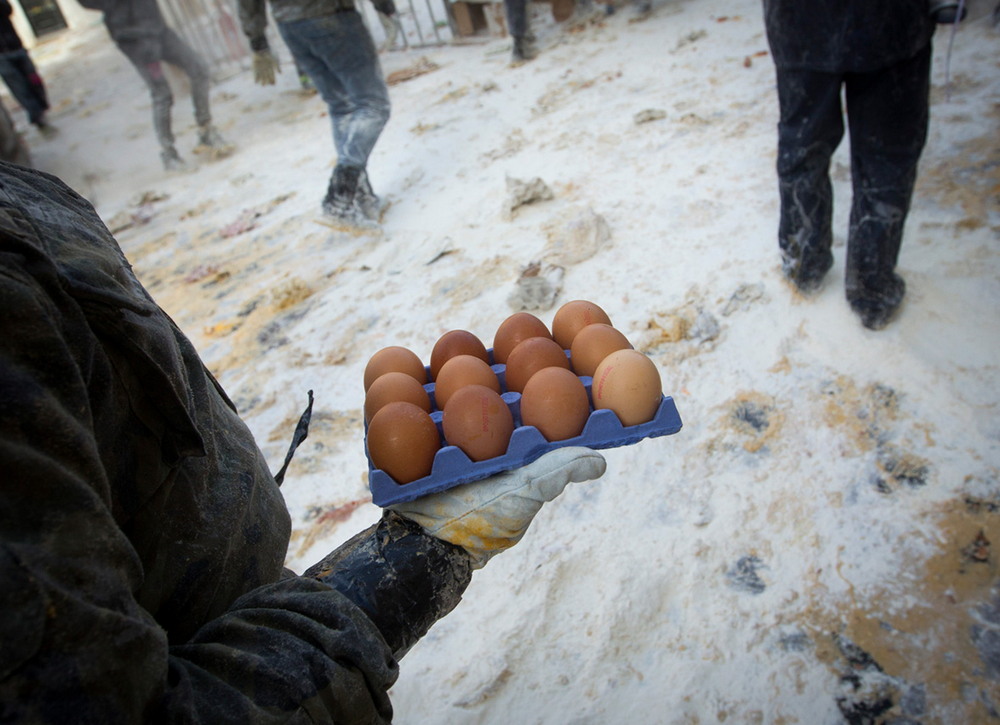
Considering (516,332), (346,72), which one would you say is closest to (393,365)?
(516,332)

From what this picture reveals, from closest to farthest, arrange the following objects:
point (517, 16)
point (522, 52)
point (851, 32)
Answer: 1. point (851, 32)
2. point (517, 16)
3. point (522, 52)

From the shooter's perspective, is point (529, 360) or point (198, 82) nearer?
point (529, 360)

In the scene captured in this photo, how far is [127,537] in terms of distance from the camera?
33.0 inches

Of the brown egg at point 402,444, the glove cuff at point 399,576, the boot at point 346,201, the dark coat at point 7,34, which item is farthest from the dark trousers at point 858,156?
the dark coat at point 7,34

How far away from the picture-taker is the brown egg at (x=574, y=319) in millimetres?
1889

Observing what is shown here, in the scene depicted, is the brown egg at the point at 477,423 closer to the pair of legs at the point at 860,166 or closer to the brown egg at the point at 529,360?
the brown egg at the point at 529,360

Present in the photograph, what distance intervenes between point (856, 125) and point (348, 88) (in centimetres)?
344

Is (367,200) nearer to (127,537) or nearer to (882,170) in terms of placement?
(882,170)

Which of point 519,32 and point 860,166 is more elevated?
point 519,32

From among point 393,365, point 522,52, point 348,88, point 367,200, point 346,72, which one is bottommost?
point 367,200

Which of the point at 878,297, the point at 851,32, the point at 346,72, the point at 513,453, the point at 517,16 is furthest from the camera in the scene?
the point at 517,16

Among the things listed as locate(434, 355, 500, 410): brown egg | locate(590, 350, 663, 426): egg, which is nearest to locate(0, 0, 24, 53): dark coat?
locate(434, 355, 500, 410): brown egg

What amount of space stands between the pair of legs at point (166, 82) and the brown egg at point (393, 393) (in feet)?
23.2

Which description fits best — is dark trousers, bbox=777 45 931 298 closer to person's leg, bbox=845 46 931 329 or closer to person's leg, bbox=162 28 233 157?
person's leg, bbox=845 46 931 329
